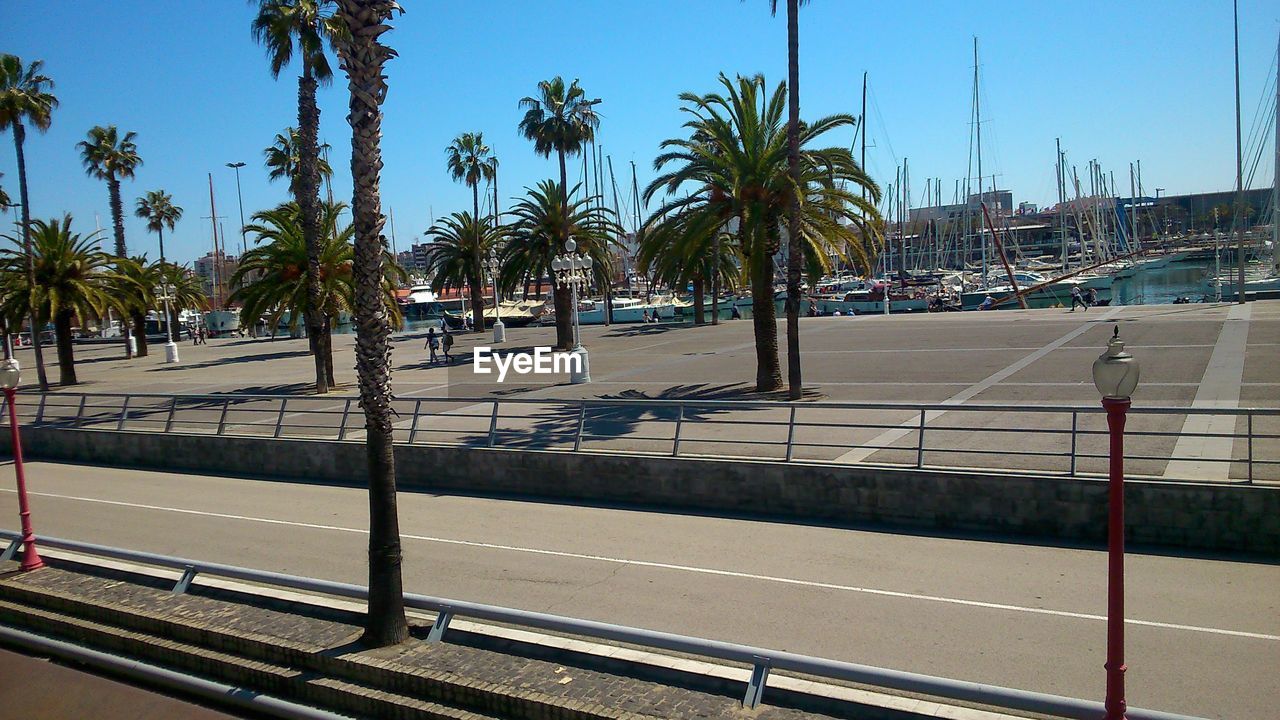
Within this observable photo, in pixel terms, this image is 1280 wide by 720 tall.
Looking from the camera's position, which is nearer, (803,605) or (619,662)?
(619,662)

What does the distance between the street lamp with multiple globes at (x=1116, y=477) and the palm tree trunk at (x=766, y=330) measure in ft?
56.0

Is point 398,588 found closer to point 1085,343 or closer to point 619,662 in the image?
point 619,662

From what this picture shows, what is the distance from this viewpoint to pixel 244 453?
69.9 feet

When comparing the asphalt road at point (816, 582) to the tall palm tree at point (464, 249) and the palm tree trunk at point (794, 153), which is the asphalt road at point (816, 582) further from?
the tall palm tree at point (464, 249)

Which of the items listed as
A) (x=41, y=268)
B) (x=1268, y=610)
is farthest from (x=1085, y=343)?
(x=41, y=268)

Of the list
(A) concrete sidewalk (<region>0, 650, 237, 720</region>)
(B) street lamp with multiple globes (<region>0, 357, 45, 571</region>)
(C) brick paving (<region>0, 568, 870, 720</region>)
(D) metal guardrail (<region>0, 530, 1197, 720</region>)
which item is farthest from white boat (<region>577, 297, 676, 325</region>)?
(D) metal guardrail (<region>0, 530, 1197, 720</region>)

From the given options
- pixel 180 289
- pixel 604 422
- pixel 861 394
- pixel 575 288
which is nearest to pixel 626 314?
pixel 180 289

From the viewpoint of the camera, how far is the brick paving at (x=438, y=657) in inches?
A: 276

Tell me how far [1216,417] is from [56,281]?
39.3 meters

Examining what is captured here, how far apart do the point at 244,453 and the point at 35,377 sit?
29.7 m

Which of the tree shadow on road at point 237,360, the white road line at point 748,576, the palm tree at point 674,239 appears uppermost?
the palm tree at point 674,239

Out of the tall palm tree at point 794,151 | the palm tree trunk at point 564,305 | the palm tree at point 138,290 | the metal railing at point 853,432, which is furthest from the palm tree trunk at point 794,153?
the palm tree at point 138,290

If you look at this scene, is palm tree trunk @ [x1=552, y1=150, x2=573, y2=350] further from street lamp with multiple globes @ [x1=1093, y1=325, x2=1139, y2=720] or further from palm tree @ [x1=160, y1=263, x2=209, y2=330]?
street lamp with multiple globes @ [x1=1093, y1=325, x2=1139, y2=720]

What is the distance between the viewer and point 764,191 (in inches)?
926
